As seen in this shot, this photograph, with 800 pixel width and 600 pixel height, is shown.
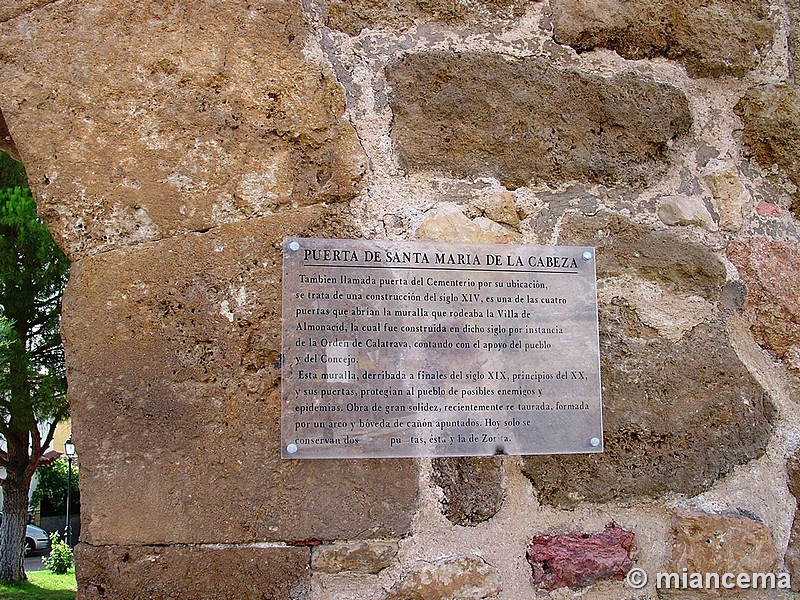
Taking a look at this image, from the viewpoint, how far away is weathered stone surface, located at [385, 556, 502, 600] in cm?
121

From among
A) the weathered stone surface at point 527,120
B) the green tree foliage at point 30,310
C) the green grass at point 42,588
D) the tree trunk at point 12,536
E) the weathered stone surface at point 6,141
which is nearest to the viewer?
the weathered stone surface at point 527,120

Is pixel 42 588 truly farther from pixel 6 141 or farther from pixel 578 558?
pixel 578 558

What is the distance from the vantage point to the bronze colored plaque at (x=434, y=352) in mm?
1212

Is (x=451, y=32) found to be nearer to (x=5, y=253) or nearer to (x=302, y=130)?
(x=302, y=130)

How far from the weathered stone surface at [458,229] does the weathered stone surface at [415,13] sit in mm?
372

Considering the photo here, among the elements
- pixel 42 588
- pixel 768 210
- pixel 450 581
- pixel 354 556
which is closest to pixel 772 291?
pixel 768 210

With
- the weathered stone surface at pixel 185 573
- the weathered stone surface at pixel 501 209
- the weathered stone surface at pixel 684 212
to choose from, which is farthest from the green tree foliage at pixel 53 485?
the weathered stone surface at pixel 684 212

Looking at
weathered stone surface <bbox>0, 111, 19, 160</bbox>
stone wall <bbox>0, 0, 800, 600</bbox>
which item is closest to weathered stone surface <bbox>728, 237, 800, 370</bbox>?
stone wall <bbox>0, 0, 800, 600</bbox>

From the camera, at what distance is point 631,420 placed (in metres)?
1.32

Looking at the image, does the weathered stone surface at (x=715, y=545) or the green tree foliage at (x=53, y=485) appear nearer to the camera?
the weathered stone surface at (x=715, y=545)

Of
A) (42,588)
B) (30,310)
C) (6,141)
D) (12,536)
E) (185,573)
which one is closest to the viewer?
(185,573)

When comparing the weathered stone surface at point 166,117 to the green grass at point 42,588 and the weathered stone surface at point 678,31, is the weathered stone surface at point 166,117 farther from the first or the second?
the green grass at point 42,588

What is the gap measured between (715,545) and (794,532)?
6.6 inches

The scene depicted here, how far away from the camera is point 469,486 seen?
126cm
